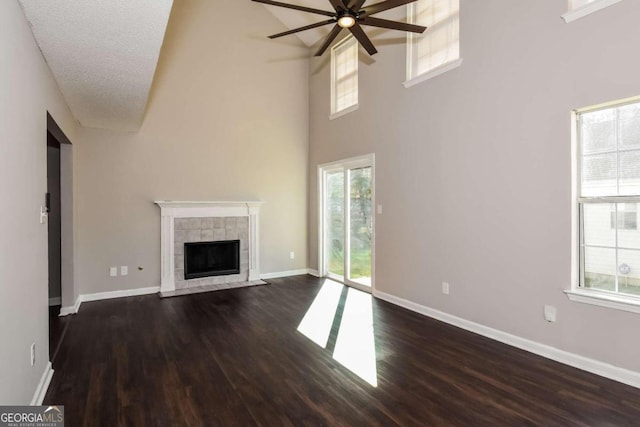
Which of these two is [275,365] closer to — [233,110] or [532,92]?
[532,92]

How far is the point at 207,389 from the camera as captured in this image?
8.46 feet

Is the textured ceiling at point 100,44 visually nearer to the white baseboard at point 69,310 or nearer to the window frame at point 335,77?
the white baseboard at point 69,310

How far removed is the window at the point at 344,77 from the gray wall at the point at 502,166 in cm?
76

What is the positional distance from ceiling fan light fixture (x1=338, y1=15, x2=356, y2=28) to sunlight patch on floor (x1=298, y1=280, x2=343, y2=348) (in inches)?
118

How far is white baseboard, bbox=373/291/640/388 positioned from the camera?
8.53ft

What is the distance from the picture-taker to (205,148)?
5785 millimetres

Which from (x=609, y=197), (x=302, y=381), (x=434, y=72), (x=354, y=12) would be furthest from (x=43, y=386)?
(x=434, y=72)

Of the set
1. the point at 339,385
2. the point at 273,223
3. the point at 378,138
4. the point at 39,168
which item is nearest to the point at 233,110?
the point at 273,223

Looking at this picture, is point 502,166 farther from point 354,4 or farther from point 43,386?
point 43,386

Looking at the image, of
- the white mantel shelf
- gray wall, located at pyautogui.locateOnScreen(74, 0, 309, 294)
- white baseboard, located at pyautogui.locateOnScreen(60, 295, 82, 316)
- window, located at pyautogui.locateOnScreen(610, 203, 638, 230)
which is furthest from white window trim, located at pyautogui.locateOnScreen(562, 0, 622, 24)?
white baseboard, located at pyautogui.locateOnScreen(60, 295, 82, 316)

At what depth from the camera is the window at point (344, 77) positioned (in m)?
5.60

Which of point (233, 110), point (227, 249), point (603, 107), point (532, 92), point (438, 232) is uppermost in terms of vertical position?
point (233, 110)

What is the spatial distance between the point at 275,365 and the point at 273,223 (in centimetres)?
371

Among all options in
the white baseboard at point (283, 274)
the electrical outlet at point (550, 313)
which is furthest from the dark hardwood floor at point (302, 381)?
the white baseboard at point (283, 274)
